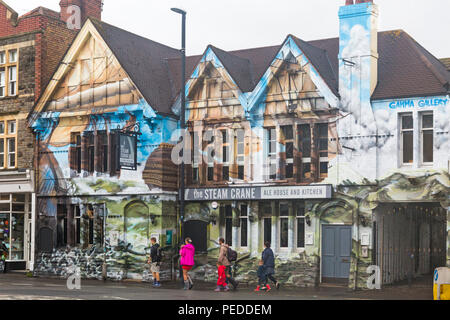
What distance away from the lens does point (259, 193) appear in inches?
1137

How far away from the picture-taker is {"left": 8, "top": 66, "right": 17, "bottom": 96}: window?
34.9 m

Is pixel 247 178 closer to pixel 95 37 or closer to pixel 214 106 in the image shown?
pixel 214 106

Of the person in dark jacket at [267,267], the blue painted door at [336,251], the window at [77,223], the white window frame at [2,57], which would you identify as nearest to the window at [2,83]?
the white window frame at [2,57]

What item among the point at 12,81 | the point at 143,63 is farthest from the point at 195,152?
the point at 12,81

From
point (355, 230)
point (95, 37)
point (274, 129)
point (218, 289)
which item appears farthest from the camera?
point (95, 37)

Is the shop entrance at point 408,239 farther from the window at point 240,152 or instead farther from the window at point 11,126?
the window at point 11,126

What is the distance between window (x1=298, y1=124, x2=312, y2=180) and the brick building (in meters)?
11.8

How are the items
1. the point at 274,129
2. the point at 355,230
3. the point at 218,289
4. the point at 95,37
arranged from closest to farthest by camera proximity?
the point at 218,289 → the point at 355,230 → the point at 274,129 → the point at 95,37

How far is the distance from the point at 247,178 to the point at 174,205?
3.36 meters

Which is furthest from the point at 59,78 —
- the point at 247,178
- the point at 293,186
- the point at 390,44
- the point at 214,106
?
the point at 390,44

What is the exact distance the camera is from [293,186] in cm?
2817

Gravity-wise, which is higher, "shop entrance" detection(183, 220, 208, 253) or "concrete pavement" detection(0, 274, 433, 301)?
"shop entrance" detection(183, 220, 208, 253)

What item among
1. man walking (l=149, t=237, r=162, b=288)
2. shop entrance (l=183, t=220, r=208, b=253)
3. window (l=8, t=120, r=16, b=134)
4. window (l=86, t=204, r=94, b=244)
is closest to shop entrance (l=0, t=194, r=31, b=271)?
window (l=8, t=120, r=16, b=134)

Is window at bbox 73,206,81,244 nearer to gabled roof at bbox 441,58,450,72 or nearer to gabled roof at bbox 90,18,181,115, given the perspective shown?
gabled roof at bbox 90,18,181,115
